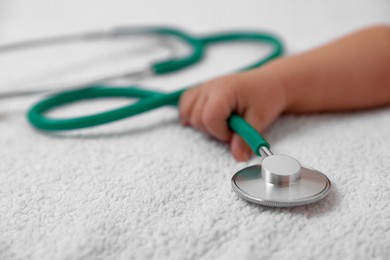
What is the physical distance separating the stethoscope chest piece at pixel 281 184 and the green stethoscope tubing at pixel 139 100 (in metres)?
0.06

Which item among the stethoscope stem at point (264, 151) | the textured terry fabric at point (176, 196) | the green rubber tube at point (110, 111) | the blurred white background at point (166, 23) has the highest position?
the blurred white background at point (166, 23)

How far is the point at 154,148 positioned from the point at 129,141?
0.05 metres

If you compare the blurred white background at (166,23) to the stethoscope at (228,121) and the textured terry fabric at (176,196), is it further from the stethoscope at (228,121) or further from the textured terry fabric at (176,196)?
the textured terry fabric at (176,196)

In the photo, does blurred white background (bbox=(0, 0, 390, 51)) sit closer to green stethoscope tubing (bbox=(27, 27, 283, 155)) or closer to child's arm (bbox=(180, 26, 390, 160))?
green stethoscope tubing (bbox=(27, 27, 283, 155))

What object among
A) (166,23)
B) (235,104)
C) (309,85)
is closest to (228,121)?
(235,104)

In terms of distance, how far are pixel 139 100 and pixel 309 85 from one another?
0.88 feet

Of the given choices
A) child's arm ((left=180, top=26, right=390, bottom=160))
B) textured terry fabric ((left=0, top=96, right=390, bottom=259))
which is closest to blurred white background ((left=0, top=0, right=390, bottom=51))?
child's arm ((left=180, top=26, right=390, bottom=160))

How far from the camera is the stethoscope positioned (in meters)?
0.51

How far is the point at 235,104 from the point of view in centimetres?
67

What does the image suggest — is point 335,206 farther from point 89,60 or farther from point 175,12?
point 175,12

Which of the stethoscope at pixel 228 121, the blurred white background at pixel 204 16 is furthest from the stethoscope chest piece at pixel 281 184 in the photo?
the blurred white background at pixel 204 16

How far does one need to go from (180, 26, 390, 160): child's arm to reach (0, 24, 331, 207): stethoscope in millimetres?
36

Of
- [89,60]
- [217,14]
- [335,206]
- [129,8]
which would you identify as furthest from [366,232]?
[129,8]

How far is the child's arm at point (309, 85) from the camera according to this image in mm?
673
